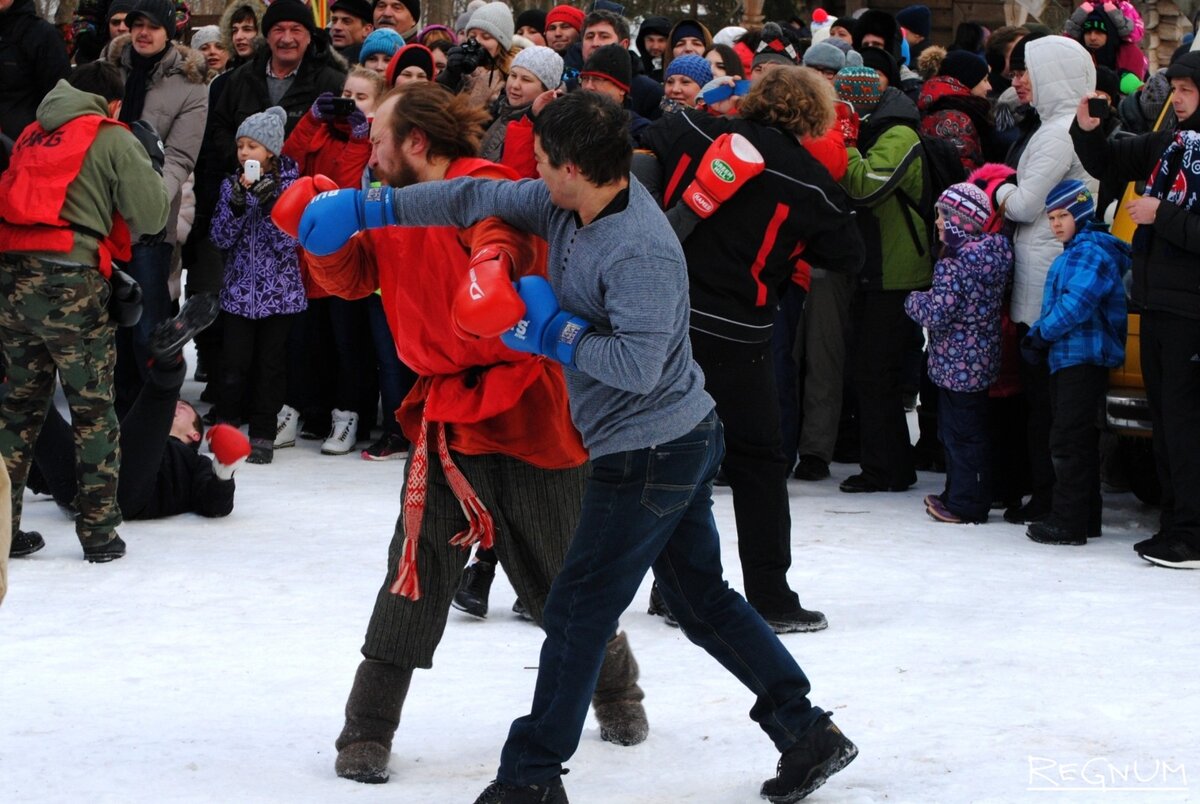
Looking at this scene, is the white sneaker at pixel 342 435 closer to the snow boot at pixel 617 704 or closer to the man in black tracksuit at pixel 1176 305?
the man in black tracksuit at pixel 1176 305

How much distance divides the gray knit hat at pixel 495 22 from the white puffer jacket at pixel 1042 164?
3.09m

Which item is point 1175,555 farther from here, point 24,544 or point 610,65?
point 24,544

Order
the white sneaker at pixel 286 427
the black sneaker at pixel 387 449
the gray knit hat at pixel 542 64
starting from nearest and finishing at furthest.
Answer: the gray knit hat at pixel 542 64 → the black sneaker at pixel 387 449 → the white sneaker at pixel 286 427

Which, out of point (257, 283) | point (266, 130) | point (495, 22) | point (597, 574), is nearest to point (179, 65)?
point (266, 130)

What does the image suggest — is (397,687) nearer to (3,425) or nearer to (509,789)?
(509,789)

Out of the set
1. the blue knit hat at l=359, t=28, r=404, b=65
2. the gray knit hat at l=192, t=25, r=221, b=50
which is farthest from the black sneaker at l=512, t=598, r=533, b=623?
the gray knit hat at l=192, t=25, r=221, b=50

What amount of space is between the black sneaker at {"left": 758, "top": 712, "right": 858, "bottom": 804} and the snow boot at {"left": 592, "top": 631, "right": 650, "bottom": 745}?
61 cm

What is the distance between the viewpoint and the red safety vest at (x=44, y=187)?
248 inches

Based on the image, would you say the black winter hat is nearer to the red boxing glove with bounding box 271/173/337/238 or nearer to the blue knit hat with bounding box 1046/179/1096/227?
the blue knit hat with bounding box 1046/179/1096/227

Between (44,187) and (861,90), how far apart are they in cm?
407

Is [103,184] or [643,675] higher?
[103,184]

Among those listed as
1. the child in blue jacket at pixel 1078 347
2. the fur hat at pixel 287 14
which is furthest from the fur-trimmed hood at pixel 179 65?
the child in blue jacket at pixel 1078 347

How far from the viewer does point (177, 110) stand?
29.0 feet

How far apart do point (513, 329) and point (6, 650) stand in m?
2.49
